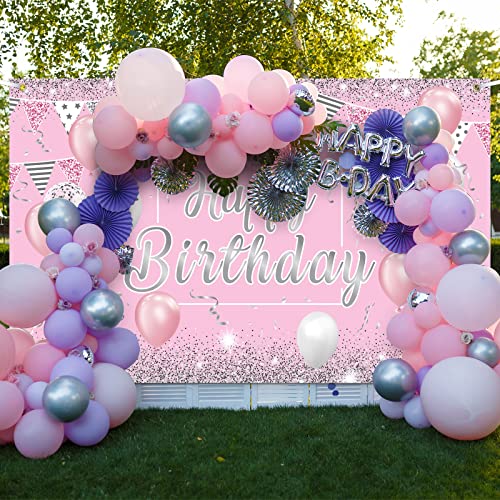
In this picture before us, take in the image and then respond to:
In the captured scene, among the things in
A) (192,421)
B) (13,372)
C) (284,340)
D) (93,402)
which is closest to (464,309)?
(284,340)

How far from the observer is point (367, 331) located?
4660 millimetres

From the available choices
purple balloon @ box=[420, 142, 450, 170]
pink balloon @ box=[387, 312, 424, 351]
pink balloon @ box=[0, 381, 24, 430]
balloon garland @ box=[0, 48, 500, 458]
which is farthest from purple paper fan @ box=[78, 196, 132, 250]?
purple balloon @ box=[420, 142, 450, 170]

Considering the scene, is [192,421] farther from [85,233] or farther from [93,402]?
[85,233]

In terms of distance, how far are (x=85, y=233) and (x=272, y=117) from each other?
57.8 inches

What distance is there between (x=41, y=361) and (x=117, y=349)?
499 mm

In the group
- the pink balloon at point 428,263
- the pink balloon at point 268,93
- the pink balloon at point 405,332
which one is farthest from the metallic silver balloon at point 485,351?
the pink balloon at point 268,93

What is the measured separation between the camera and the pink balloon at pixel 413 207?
409 cm

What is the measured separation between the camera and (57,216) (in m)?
4.08

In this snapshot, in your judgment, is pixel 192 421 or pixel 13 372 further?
pixel 192 421

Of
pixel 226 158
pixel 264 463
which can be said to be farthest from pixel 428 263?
pixel 264 463

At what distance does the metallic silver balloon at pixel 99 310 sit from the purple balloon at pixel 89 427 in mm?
484

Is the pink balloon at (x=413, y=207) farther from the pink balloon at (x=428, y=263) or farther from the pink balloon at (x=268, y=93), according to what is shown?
the pink balloon at (x=268, y=93)

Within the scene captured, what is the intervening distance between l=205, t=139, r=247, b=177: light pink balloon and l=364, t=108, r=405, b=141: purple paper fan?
3.20 feet

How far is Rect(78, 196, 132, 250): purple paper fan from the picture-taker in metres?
4.36
